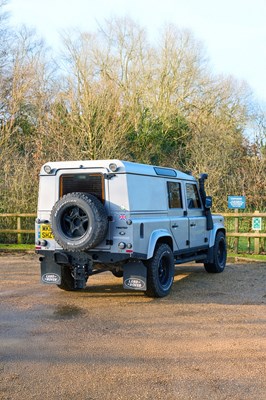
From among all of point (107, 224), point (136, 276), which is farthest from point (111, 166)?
point (136, 276)

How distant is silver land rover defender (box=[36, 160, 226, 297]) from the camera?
26.7ft

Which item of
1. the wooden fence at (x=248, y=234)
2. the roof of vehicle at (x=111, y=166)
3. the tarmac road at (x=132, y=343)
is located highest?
the roof of vehicle at (x=111, y=166)

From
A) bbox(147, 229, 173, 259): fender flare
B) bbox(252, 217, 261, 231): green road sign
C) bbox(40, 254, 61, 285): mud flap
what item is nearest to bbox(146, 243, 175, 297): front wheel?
bbox(147, 229, 173, 259): fender flare

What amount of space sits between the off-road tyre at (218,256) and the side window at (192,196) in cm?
117

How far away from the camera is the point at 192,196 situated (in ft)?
34.8

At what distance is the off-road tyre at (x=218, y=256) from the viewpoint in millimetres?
11414

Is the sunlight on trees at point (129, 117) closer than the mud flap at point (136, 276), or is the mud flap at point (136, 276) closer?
the mud flap at point (136, 276)

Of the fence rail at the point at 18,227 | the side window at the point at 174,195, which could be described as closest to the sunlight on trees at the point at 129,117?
the fence rail at the point at 18,227

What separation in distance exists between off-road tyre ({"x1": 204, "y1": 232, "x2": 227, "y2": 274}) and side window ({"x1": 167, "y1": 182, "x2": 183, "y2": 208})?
6.58 feet

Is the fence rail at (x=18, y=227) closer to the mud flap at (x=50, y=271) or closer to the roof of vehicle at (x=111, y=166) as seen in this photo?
the mud flap at (x=50, y=271)

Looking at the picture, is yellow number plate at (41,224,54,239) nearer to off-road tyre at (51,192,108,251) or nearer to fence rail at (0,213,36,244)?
off-road tyre at (51,192,108,251)

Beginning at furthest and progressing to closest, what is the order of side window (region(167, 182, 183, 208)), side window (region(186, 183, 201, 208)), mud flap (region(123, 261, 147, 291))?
side window (region(186, 183, 201, 208)) → side window (region(167, 182, 183, 208)) → mud flap (region(123, 261, 147, 291))

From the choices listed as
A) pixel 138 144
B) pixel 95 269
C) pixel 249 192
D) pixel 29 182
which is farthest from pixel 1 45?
pixel 95 269

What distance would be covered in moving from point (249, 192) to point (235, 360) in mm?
14537
